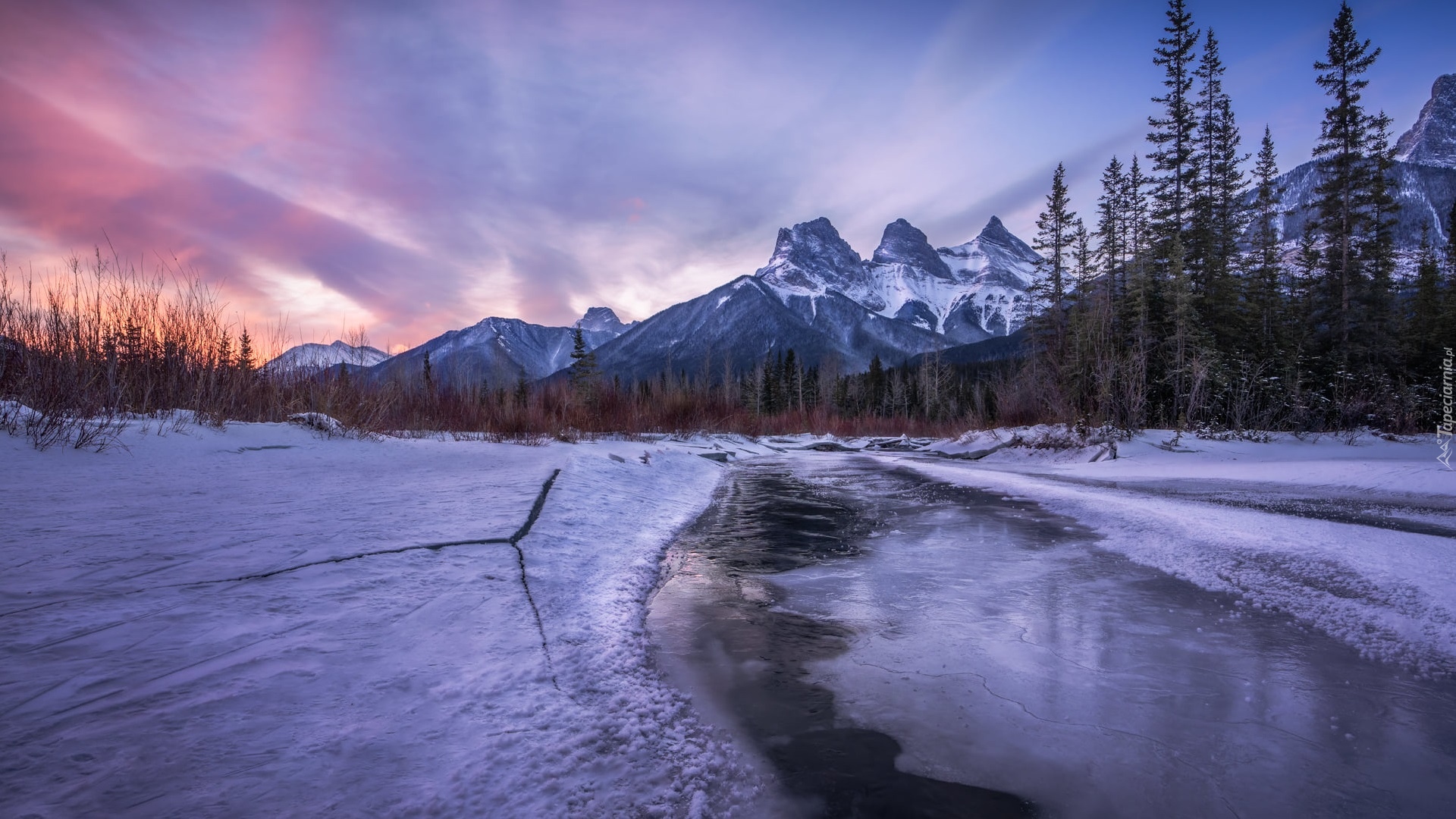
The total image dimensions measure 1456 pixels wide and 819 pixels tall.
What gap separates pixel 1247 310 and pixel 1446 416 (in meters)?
7.51

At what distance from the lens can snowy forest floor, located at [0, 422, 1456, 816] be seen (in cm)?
119

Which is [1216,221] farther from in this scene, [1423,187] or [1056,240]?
[1423,187]

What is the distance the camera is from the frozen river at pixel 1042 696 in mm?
1403

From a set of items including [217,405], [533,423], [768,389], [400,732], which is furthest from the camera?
[768,389]

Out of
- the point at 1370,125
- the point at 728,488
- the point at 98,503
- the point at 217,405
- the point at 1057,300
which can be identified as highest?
the point at 1370,125

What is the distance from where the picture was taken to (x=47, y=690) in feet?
4.20

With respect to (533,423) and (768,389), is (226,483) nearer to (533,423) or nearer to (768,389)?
(533,423)

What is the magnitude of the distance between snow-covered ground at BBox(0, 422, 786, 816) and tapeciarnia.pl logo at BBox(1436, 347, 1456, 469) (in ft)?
44.3

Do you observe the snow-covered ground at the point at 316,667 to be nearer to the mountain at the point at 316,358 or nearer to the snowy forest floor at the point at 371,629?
the snowy forest floor at the point at 371,629

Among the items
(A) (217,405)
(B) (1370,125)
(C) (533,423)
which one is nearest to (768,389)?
(B) (1370,125)

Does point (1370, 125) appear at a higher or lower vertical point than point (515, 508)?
higher

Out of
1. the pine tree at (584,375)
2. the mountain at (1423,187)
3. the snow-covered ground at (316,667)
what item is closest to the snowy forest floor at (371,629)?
the snow-covered ground at (316,667)

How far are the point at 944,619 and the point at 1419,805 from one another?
147 cm

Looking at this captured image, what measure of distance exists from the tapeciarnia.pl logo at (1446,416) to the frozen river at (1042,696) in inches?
436
